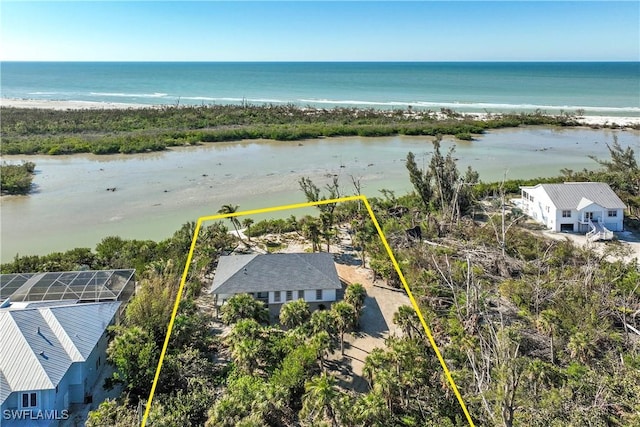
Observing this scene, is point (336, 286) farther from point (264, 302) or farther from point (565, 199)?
point (565, 199)

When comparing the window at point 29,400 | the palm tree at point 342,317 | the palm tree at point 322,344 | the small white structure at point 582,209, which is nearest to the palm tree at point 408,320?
→ the palm tree at point 342,317

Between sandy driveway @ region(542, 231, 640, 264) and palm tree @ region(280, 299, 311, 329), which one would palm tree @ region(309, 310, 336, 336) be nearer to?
palm tree @ region(280, 299, 311, 329)

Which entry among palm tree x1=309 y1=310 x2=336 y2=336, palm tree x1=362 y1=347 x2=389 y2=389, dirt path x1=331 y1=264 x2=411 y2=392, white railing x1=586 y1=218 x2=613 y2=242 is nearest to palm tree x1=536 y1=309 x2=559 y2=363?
dirt path x1=331 y1=264 x2=411 y2=392

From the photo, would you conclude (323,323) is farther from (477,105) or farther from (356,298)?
(477,105)

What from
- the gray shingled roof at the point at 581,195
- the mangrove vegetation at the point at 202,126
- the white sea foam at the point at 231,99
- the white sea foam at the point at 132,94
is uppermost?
the white sea foam at the point at 132,94

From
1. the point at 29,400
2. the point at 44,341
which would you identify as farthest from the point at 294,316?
the point at 29,400

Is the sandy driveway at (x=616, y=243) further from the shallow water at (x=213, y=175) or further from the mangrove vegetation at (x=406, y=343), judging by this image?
the shallow water at (x=213, y=175)
